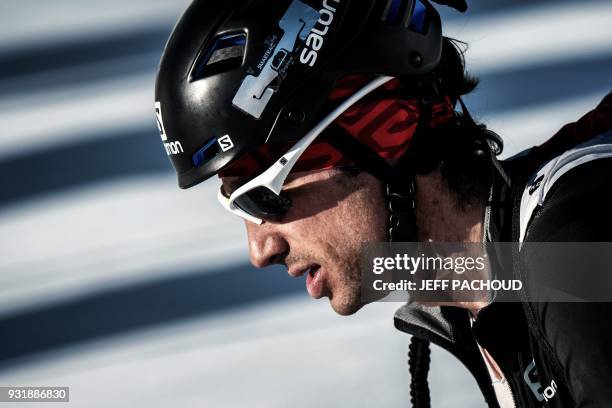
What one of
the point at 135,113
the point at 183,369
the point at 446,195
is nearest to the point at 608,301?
the point at 446,195

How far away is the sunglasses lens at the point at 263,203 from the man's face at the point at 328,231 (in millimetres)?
23

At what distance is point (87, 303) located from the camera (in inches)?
102

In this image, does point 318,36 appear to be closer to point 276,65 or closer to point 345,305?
point 276,65

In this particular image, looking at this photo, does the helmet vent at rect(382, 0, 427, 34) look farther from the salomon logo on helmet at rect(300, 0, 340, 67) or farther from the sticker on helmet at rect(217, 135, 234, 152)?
the sticker on helmet at rect(217, 135, 234, 152)

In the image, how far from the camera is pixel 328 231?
5.51 ft

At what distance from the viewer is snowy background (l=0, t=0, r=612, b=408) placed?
100 inches

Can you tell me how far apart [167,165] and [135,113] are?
203 mm

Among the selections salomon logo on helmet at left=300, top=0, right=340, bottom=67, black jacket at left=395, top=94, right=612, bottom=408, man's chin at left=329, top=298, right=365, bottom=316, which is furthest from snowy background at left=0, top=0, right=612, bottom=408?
salomon logo on helmet at left=300, top=0, right=340, bottom=67

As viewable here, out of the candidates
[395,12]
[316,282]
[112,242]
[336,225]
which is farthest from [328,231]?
[112,242]

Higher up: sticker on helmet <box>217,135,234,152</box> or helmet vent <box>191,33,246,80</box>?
helmet vent <box>191,33,246,80</box>

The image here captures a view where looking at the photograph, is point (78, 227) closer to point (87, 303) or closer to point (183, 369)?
point (87, 303)

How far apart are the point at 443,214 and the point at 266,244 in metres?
0.39

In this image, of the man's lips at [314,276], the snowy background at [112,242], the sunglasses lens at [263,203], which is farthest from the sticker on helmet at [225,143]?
the snowy background at [112,242]

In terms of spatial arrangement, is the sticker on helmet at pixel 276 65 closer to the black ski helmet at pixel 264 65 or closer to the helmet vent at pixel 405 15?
the black ski helmet at pixel 264 65
